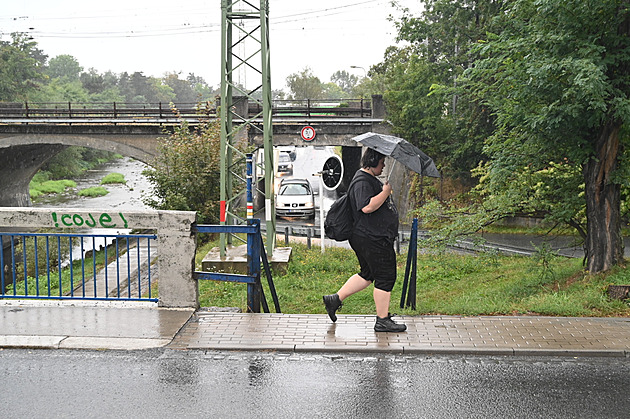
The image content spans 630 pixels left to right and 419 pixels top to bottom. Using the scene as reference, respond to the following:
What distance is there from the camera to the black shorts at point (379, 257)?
634 centimetres

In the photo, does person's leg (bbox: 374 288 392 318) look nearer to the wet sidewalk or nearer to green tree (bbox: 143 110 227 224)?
the wet sidewalk

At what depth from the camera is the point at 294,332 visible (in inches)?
250

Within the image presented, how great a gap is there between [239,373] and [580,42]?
20.8ft

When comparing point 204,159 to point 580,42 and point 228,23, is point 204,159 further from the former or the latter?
point 580,42

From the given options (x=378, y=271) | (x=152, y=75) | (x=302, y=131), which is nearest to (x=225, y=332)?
(x=378, y=271)

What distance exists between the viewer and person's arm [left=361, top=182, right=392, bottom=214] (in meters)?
6.16

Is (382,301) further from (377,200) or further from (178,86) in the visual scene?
(178,86)

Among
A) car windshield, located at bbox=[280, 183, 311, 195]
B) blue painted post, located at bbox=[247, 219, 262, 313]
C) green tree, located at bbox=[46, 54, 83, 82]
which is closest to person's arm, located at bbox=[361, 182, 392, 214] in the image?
blue painted post, located at bbox=[247, 219, 262, 313]

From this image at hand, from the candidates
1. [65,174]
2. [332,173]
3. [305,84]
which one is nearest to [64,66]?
[305,84]

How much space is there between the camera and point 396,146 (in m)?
6.24

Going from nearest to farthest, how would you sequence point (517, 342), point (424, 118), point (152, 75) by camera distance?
A: 1. point (517, 342)
2. point (424, 118)
3. point (152, 75)

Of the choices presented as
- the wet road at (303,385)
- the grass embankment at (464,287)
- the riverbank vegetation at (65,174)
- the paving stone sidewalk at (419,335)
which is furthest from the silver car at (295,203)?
the riverbank vegetation at (65,174)

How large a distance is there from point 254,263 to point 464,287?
5862 mm

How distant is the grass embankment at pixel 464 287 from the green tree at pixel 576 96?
845 millimetres
